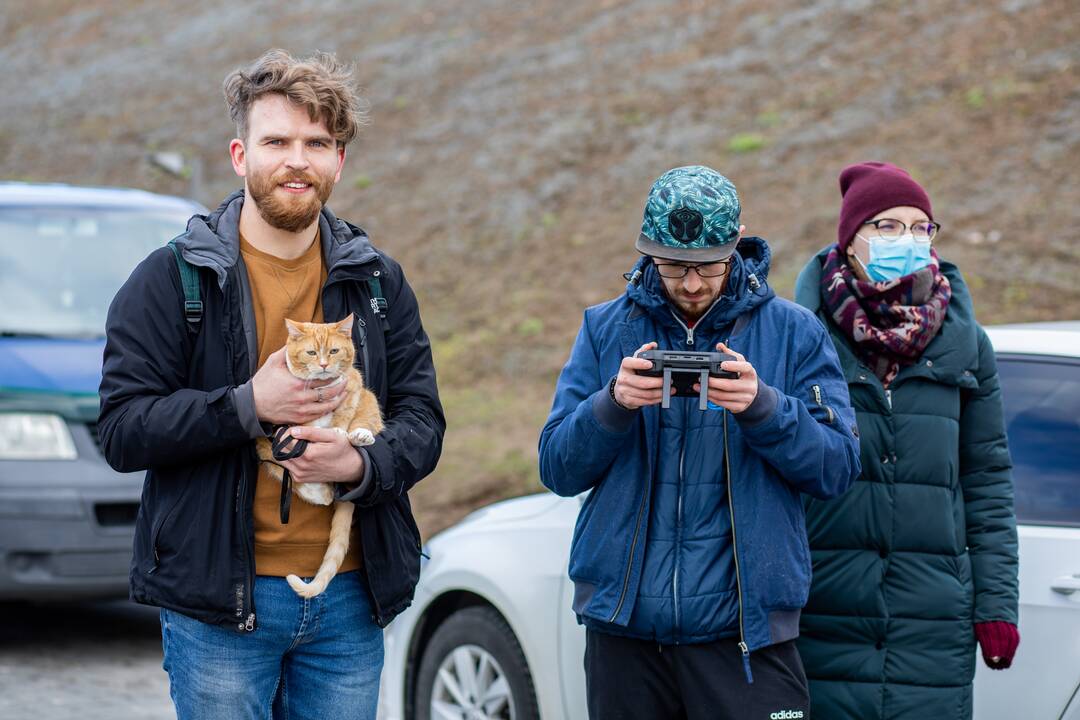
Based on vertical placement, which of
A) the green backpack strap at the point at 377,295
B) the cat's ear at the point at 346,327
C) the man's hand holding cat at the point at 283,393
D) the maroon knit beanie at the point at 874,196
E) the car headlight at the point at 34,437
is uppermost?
the maroon knit beanie at the point at 874,196

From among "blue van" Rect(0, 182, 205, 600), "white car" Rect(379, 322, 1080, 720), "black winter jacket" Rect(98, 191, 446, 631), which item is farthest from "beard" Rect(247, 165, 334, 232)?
"blue van" Rect(0, 182, 205, 600)

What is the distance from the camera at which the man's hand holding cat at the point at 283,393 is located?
9.29ft

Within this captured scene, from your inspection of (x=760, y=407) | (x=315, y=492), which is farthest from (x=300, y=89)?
(x=760, y=407)

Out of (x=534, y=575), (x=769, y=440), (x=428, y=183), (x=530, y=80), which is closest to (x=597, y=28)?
(x=530, y=80)

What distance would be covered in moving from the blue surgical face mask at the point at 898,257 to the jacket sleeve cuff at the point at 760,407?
88 centimetres

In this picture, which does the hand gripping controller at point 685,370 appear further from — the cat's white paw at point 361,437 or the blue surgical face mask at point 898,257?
the blue surgical face mask at point 898,257

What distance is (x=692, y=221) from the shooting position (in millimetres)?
3094

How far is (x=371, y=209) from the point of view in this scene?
17.5m

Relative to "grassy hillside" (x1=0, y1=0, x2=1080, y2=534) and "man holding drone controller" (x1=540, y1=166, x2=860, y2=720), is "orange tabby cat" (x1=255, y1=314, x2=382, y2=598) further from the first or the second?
"grassy hillside" (x1=0, y1=0, x2=1080, y2=534)

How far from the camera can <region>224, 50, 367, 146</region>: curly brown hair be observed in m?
2.93

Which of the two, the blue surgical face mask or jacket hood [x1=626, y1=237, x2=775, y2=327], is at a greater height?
the blue surgical face mask

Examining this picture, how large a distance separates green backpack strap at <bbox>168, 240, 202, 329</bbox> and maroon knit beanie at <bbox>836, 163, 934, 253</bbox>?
1.82 meters

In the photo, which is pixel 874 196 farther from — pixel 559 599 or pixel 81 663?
pixel 81 663

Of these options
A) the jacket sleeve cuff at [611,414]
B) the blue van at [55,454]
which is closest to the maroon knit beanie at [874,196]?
the jacket sleeve cuff at [611,414]
